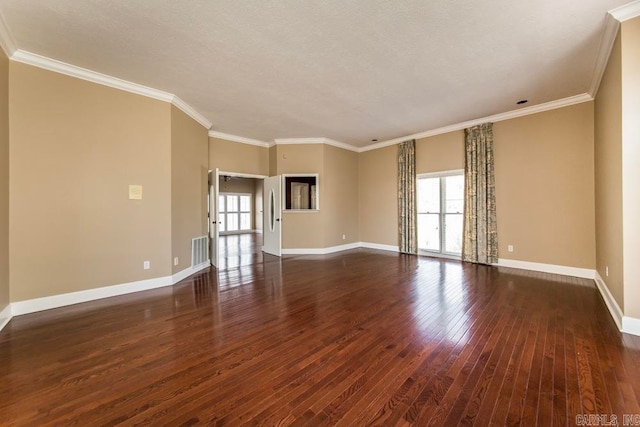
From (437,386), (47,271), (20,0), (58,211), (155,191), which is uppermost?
(20,0)

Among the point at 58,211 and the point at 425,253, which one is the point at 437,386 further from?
the point at 425,253

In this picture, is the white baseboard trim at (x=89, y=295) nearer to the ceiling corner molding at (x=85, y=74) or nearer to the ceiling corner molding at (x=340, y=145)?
the ceiling corner molding at (x=85, y=74)

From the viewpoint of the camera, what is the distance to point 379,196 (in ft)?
24.3

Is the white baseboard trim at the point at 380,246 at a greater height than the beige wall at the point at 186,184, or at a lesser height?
lesser

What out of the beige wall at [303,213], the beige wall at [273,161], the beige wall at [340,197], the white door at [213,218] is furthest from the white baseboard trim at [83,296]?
the beige wall at [340,197]

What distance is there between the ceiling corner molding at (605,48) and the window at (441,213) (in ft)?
8.32

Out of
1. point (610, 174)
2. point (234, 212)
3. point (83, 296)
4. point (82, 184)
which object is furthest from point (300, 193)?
point (234, 212)

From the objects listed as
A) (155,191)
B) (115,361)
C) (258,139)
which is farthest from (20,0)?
(258,139)

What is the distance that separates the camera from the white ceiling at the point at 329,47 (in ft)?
7.83

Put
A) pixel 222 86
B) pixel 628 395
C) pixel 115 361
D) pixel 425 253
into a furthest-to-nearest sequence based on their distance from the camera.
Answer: pixel 425 253 → pixel 222 86 → pixel 115 361 → pixel 628 395

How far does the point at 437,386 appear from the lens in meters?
1.79

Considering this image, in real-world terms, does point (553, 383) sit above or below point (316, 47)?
below

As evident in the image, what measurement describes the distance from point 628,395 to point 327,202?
5.77m

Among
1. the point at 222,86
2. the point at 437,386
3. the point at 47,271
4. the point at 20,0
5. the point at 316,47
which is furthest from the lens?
the point at 222,86
